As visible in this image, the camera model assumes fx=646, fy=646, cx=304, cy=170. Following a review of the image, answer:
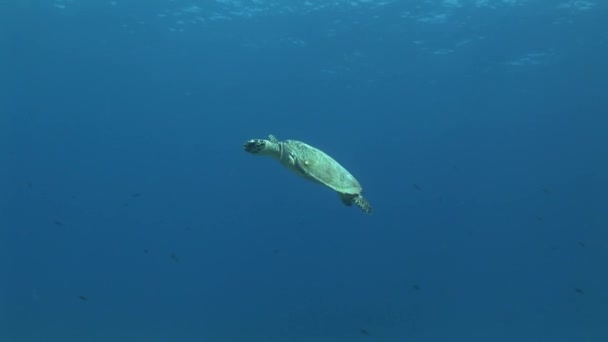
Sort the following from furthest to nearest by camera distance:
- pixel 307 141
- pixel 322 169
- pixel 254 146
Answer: pixel 307 141, pixel 322 169, pixel 254 146

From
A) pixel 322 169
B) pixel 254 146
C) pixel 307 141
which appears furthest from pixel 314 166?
pixel 307 141

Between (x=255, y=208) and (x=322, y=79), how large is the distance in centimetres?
1727

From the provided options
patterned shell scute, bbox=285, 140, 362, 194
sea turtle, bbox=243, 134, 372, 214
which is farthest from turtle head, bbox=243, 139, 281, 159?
patterned shell scute, bbox=285, 140, 362, 194

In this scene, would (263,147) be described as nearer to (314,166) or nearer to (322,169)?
(314,166)

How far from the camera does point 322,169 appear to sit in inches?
322

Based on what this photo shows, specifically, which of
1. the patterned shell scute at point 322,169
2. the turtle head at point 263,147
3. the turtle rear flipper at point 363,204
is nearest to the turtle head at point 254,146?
the turtle head at point 263,147

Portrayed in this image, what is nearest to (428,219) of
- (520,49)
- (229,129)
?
(229,129)

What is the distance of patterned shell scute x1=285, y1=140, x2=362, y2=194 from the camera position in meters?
8.05

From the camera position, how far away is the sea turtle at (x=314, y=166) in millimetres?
7977

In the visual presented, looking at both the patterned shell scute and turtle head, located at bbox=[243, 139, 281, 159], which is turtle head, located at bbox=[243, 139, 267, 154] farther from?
the patterned shell scute

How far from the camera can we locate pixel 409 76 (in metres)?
27.6

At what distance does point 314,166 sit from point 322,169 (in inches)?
5.5

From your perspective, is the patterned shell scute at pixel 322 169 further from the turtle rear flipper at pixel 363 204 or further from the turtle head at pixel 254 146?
the turtle head at pixel 254 146

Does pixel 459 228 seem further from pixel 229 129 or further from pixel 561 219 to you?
pixel 229 129
